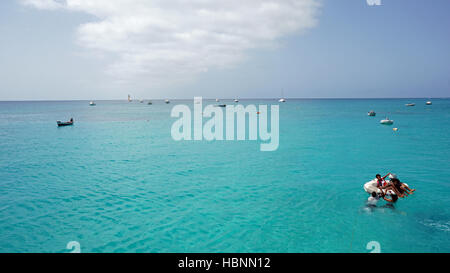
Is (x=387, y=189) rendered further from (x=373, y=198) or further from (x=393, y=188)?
(x=373, y=198)

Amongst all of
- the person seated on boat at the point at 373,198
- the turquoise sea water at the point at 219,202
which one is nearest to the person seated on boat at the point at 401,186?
the turquoise sea water at the point at 219,202

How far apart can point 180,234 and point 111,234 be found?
377 centimetres

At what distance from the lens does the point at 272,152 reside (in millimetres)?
33625

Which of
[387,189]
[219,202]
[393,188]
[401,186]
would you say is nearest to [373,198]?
[387,189]

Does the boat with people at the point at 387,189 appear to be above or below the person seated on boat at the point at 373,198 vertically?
above

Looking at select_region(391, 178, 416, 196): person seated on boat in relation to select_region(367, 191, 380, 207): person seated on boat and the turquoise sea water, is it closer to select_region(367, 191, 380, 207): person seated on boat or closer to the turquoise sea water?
the turquoise sea water

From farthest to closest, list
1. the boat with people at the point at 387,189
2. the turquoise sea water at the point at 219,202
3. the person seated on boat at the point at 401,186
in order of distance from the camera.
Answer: the person seated on boat at the point at 401,186
the boat with people at the point at 387,189
the turquoise sea water at the point at 219,202

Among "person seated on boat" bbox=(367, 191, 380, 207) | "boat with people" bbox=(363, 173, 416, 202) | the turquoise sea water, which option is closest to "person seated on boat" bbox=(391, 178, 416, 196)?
"boat with people" bbox=(363, 173, 416, 202)

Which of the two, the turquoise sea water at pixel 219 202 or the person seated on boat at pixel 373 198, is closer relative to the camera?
the turquoise sea water at pixel 219 202

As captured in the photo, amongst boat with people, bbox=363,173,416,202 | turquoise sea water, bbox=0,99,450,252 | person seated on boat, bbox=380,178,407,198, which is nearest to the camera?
turquoise sea water, bbox=0,99,450,252

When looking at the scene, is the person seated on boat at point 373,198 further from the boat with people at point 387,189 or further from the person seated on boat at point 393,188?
the person seated on boat at point 393,188

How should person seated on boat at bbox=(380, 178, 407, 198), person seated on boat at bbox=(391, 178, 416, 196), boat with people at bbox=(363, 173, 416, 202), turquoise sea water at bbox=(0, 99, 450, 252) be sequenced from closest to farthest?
turquoise sea water at bbox=(0, 99, 450, 252) → boat with people at bbox=(363, 173, 416, 202) → person seated on boat at bbox=(380, 178, 407, 198) → person seated on boat at bbox=(391, 178, 416, 196)
